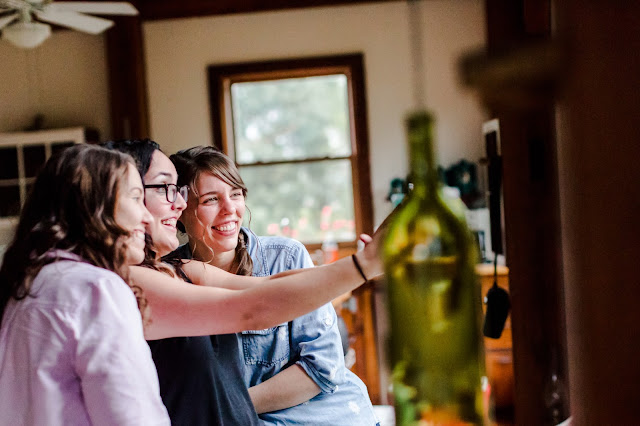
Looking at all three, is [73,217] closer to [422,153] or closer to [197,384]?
[197,384]

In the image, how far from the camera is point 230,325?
3.49 ft

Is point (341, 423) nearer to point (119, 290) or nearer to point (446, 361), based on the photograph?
point (119, 290)

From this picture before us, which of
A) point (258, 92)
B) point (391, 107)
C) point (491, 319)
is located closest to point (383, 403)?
point (391, 107)

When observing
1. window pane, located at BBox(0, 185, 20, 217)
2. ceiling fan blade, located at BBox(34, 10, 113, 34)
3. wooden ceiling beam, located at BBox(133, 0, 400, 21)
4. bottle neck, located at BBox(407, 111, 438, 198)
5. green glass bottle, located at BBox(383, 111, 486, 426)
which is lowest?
green glass bottle, located at BBox(383, 111, 486, 426)

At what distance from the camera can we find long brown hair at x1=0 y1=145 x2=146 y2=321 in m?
0.94

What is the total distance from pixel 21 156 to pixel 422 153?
551 cm

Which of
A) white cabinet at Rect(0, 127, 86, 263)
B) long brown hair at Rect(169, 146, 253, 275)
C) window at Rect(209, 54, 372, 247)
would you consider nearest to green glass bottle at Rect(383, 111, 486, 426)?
long brown hair at Rect(169, 146, 253, 275)

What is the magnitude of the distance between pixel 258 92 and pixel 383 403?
2.77m

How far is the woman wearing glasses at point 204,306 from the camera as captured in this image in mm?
1006

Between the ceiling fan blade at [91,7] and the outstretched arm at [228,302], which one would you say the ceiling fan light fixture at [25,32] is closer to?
the ceiling fan blade at [91,7]

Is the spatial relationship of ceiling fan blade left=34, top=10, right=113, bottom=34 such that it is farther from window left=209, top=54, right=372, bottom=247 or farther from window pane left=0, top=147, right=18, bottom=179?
window pane left=0, top=147, right=18, bottom=179

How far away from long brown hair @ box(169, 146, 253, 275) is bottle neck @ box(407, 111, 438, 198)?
1247 mm

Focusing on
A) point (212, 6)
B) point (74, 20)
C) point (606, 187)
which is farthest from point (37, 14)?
point (606, 187)

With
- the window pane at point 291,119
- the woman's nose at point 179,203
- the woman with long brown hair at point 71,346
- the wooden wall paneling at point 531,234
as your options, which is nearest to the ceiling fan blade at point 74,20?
the window pane at point 291,119
